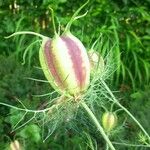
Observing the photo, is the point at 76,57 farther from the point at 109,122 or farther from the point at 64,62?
the point at 109,122

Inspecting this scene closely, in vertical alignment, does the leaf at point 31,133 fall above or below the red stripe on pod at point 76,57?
below

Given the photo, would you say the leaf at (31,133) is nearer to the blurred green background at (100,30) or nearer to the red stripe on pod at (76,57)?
the blurred green background at (100,30)

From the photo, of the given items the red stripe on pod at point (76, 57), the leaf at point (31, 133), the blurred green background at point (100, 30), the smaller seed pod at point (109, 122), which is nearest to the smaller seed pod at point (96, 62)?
the red stripe on pod at point (76, 57)

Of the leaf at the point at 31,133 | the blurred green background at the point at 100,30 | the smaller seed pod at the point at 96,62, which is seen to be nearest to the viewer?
the smaller seed pod at the point at 96,62

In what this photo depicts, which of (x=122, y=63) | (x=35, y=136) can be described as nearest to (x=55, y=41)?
(x=35, y=136)

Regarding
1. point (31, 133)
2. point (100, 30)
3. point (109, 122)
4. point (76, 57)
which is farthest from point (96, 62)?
point (100, 30)

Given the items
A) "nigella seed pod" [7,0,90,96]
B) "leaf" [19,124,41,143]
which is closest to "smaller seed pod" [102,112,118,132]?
"nigella seed pod" [7,0,90,96]
